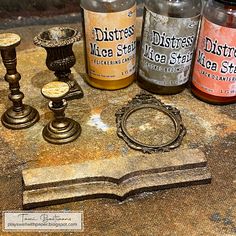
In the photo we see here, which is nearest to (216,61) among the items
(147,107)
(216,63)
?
(216,63)

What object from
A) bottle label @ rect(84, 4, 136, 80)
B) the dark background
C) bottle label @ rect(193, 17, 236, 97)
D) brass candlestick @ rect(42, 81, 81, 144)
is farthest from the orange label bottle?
the dark background

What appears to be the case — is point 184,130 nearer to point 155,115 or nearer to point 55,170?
point 155,115

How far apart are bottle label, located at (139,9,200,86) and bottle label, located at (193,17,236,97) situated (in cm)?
2

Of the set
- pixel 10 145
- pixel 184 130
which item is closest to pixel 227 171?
pixel 184 130

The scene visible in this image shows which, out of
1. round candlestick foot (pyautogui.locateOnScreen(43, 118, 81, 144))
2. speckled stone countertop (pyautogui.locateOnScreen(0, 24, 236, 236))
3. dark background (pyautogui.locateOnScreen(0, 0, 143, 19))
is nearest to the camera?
speckled stone countertop (pyautogui.locateOnScreen(0, 24, 236, 236))

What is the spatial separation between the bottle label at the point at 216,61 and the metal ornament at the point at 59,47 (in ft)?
0.70

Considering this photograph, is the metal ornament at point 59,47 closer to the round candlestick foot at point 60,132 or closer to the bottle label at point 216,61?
the round candlestick foot at point 60,132

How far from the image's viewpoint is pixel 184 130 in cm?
72

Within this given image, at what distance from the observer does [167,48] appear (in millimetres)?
736

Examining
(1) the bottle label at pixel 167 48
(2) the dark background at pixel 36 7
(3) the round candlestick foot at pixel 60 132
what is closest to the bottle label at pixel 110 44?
(1) the bottle label at pixel 167 48

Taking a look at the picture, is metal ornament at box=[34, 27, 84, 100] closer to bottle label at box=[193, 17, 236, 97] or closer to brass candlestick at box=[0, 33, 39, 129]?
brass candlestick at box=[0, 33, 39, 129]

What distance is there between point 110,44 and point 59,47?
3.7 inches

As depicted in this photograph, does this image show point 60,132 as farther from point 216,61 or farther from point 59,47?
point 216,61

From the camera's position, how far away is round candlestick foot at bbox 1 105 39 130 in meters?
0.72
